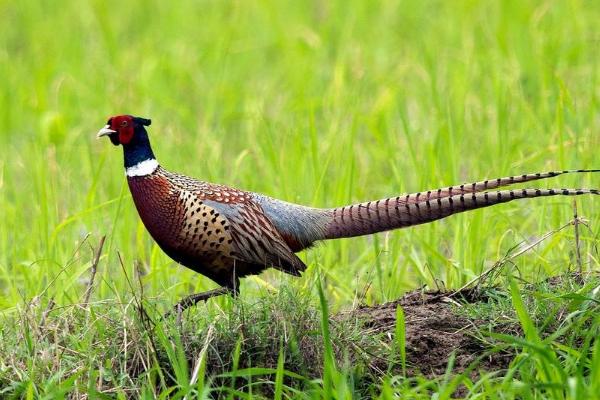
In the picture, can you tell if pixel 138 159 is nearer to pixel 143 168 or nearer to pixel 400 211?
pixel 143 168

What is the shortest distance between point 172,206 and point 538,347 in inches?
72.7

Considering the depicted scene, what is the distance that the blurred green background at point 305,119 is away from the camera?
5.90 m

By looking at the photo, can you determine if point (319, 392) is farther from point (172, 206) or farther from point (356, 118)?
point (356, 118)

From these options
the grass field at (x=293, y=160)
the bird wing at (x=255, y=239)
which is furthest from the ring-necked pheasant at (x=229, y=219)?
the grass field at (x=293, y=160)

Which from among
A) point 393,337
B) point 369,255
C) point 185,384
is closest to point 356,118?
point 369,255

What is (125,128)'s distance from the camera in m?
5.25

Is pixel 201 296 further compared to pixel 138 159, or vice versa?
pixel 138 159

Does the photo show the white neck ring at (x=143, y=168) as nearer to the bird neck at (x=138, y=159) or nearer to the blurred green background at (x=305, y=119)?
the bird neck at (x=138, y=159)

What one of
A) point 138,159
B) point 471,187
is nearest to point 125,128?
point 138,159

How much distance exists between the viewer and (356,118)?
6.92 m

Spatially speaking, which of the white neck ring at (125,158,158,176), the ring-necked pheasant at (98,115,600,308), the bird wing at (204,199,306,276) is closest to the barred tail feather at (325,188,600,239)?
the ring-necked pheasant at (98,115,600,308)

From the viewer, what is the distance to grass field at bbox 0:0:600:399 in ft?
14.2

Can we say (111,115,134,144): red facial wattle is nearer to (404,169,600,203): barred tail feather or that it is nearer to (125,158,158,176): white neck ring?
(125,158,158,176): white neck ring

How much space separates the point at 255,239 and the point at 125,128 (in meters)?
0.71
